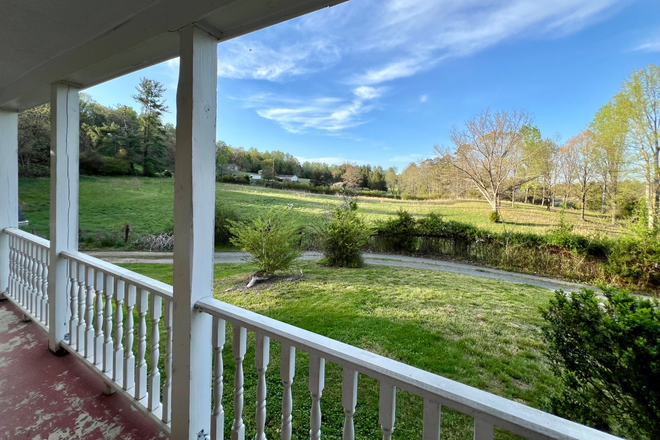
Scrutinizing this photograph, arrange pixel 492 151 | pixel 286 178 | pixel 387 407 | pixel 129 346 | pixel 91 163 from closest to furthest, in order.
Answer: pixel 387 407, pixel 129 346, pixel 492 151, pixel 91 163, pixel 286 178

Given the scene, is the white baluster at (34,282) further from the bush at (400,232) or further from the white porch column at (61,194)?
the bush at (400,232)

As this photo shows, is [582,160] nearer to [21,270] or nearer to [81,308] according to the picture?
[81,308]

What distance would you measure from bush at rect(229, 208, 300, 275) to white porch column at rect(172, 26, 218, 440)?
1.33 metres

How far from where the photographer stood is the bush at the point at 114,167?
2.52 meters

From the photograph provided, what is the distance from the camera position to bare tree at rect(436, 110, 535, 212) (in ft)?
5.59

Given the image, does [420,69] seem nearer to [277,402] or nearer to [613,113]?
[613,113]

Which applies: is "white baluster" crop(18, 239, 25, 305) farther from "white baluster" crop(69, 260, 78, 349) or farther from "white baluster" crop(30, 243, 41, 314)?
"white baluster" crop(69, 260, 78, 349)

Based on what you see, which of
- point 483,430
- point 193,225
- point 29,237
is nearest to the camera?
point 483,430

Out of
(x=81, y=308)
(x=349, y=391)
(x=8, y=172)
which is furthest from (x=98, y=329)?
(x=8, y=172)

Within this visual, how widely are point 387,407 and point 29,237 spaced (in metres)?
3.21

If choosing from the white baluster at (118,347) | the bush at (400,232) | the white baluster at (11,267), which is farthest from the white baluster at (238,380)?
the white baluster at (11,267)

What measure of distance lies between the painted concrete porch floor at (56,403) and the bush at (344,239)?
174 centimetres

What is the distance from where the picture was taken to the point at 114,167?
100 inches

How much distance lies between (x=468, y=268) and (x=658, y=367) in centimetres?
118
